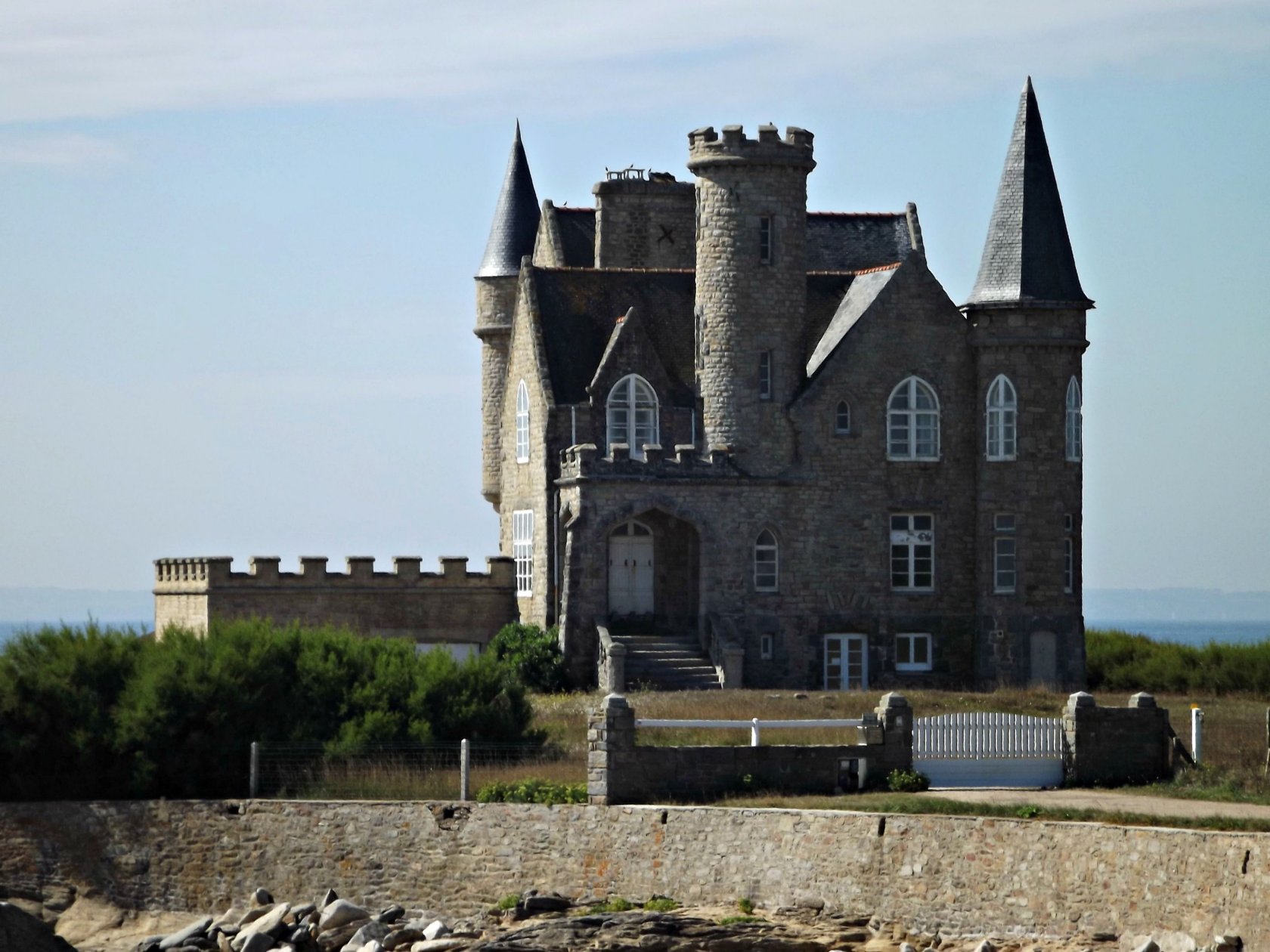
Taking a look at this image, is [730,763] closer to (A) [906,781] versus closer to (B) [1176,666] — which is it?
(A) [906,781]

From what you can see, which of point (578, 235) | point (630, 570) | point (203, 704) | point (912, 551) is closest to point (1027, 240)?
point (912, 551)

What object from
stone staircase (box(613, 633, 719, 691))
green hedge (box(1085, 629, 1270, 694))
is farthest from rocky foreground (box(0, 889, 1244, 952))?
green hedge (box(1085, 629, 1270, 694))

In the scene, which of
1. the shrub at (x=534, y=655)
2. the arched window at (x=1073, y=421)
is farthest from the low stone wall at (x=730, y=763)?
the arched window at (x=1073, y=421)

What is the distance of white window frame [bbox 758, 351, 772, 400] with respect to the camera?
1913 inches

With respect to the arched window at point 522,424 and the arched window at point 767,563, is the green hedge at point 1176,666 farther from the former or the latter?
the arched window at point 522,424

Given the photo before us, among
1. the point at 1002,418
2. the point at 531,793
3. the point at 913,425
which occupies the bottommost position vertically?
the point at 531,793

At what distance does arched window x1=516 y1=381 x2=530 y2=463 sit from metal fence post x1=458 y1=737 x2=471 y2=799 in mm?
16622

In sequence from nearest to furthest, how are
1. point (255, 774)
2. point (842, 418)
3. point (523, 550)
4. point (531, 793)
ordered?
point (531, 793), point (255, 774), point (842, 418), point (523, 550)

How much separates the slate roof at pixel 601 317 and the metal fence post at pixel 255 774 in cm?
1583

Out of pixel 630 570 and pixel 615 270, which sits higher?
pixel 615 270

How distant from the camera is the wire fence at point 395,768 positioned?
34.4 m

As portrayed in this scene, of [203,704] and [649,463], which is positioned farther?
[649,463]

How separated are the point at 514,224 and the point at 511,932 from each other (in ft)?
92.7

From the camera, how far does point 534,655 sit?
46.9 m
